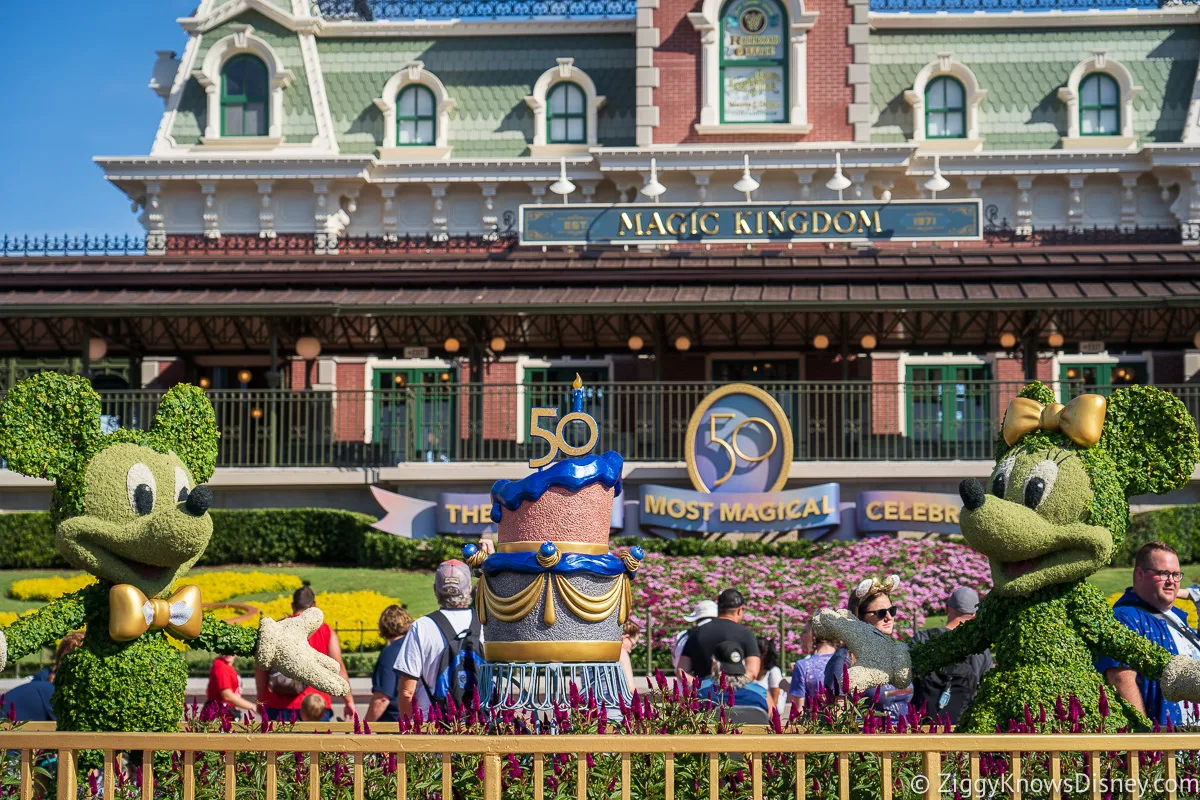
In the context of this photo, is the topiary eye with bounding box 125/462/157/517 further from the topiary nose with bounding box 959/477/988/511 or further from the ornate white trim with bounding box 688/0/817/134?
the ornate white trim with bounding box 688/0/817/134

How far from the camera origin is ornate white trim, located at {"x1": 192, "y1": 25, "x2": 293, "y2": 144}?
1238 inches

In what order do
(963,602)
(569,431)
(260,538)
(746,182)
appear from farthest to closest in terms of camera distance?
(746,182) → (569,431) → (260,538) → (963,602)

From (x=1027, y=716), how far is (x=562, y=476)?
275 cm

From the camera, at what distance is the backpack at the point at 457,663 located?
27.3 feet

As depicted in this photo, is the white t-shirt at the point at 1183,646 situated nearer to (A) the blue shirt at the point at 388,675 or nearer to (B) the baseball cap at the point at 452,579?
(B) the baseball cap at the point at 452,579

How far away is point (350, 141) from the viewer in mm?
32250

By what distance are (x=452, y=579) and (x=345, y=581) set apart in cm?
939

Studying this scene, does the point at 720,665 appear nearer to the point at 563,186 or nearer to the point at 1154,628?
the point at 1154,628

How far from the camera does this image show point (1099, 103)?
31.6 m

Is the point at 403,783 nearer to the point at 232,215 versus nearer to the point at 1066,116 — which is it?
the point at 232,215

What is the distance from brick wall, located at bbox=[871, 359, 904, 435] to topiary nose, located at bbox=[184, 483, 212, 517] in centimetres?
1697

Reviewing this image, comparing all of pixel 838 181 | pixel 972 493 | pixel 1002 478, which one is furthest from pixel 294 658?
pixel 838 181

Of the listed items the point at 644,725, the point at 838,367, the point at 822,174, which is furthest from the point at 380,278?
the point at 644,725

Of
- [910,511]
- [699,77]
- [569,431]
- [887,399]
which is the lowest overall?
[910,511]
